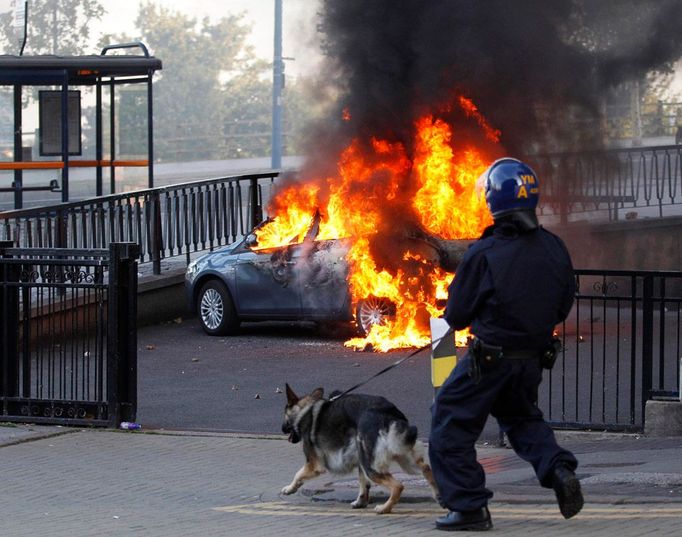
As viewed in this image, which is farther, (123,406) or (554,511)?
(123,406)

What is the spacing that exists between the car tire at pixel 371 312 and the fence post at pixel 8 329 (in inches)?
195

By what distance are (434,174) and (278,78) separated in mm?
26289

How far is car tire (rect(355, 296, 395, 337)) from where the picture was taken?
14953mm

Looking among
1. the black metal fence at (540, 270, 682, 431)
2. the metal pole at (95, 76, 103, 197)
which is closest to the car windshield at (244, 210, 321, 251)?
the black metal fence at (540, 270, 682, 431)

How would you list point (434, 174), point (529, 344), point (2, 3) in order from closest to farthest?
point (529, 344), point (434, 174), point (2, 3)

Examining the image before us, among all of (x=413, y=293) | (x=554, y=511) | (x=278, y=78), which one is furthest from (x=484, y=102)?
(x=278, y=78)

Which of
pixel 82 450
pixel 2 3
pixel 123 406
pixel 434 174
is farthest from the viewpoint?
pixel 2 3

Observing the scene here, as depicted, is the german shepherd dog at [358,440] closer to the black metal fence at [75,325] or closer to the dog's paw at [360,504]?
the dog's paw at [360,504]

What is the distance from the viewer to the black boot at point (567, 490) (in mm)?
6484

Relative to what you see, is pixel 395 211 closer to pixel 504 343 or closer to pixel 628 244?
pixel 628 244

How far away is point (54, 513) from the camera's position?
308 inches

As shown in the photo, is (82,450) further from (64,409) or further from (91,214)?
(91,214)

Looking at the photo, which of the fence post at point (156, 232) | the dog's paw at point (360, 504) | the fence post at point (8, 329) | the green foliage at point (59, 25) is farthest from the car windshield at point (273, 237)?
the green foliage at point (59, 25)

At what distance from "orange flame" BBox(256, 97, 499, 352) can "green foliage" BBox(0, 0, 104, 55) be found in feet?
111
